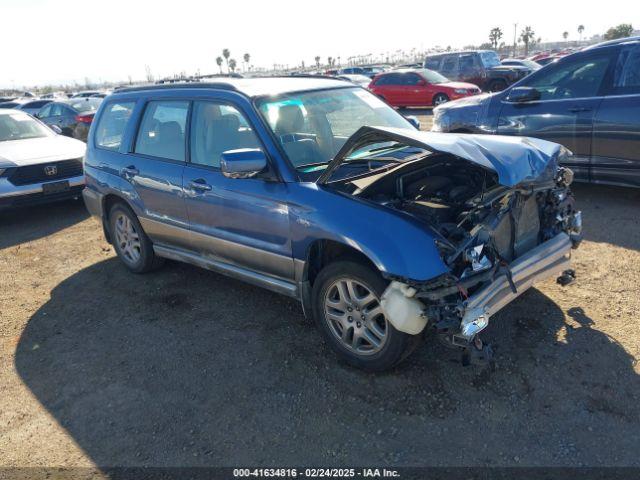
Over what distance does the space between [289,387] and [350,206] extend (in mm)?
1234

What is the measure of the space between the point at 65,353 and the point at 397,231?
2.79 meters

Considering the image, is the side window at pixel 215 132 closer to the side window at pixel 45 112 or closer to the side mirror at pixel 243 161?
the side mirror at pixel 243 161

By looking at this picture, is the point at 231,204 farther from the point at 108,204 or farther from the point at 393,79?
the point at 393,79

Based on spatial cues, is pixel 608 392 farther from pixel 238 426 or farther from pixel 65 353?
pixel 65 353

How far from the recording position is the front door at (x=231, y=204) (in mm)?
3656

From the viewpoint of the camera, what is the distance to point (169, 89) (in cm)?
468

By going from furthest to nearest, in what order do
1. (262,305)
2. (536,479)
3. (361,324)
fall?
(262,305), (361,324), (536,479)

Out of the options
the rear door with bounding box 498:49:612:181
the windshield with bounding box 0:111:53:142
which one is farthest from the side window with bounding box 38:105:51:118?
the rear door with bounding box 498:49:612:181

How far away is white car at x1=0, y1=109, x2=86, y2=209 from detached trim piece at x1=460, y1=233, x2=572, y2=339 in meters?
6.89

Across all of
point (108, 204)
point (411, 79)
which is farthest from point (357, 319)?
point (411, 79)

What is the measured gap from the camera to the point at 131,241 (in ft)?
17.5

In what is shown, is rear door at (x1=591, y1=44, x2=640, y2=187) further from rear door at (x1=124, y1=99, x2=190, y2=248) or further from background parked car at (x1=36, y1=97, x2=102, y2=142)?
background parked car at (x1=36, y1=97, x2=102, y2=142)

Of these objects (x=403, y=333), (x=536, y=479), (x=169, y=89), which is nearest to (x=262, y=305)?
(x=403, y=333)

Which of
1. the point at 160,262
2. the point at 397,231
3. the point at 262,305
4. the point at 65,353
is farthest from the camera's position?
the point at 160,262
